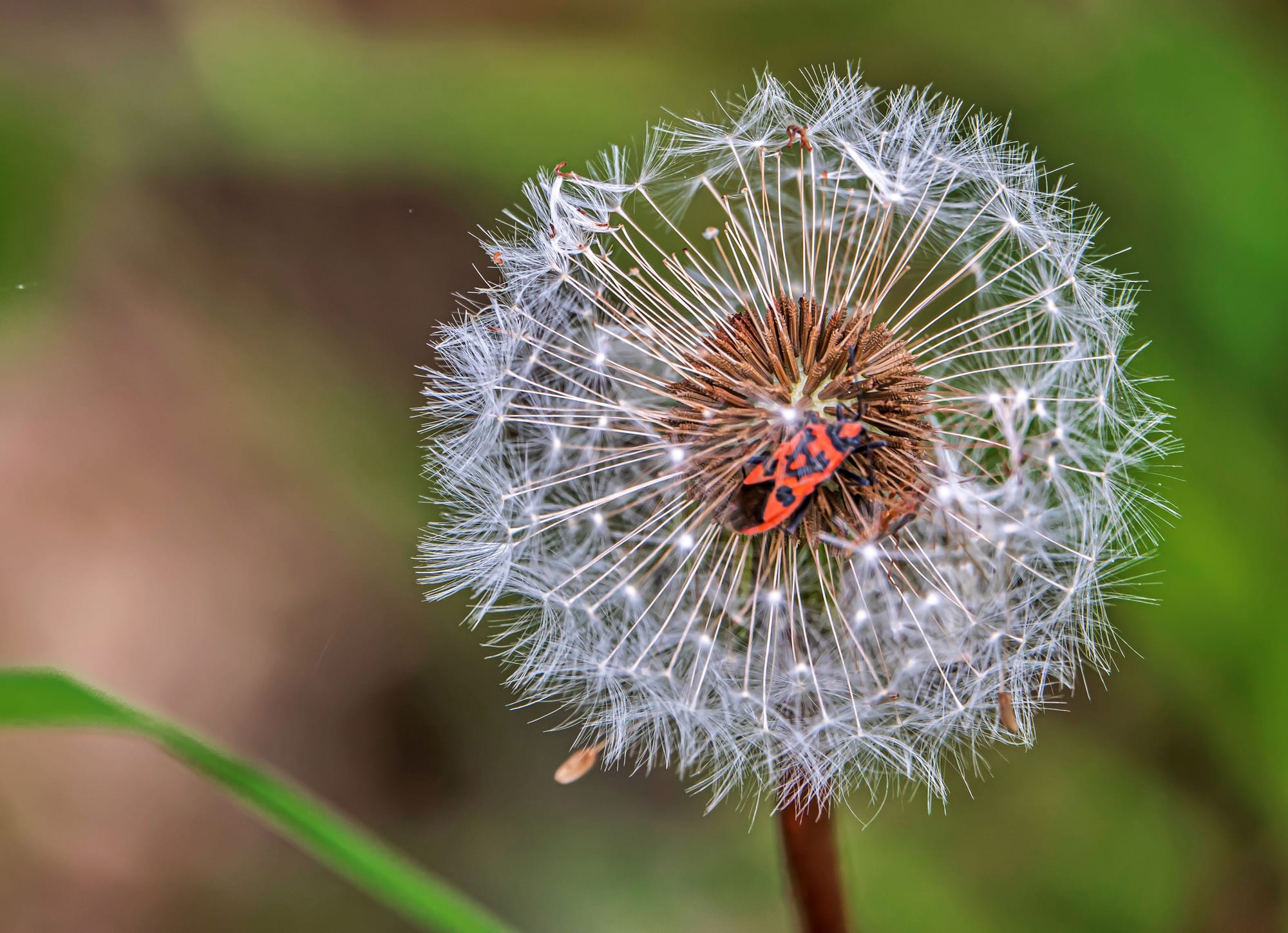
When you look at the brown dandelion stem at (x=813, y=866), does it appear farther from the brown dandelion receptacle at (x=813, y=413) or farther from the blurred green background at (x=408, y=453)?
the blurred green background at (x=408, y=453)

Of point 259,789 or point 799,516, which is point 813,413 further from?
point 259,789

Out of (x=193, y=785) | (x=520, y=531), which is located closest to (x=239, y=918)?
(x=193, y=785)

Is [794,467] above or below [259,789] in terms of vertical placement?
above

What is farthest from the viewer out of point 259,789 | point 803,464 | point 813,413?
point 813,413

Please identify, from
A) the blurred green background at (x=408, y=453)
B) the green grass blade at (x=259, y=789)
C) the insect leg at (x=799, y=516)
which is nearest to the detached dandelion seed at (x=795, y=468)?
the insect leg at (x=799, y=516)

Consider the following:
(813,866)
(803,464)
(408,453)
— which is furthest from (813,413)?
(408,453)

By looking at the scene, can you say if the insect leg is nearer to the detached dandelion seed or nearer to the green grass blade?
the detached dandelion seed
